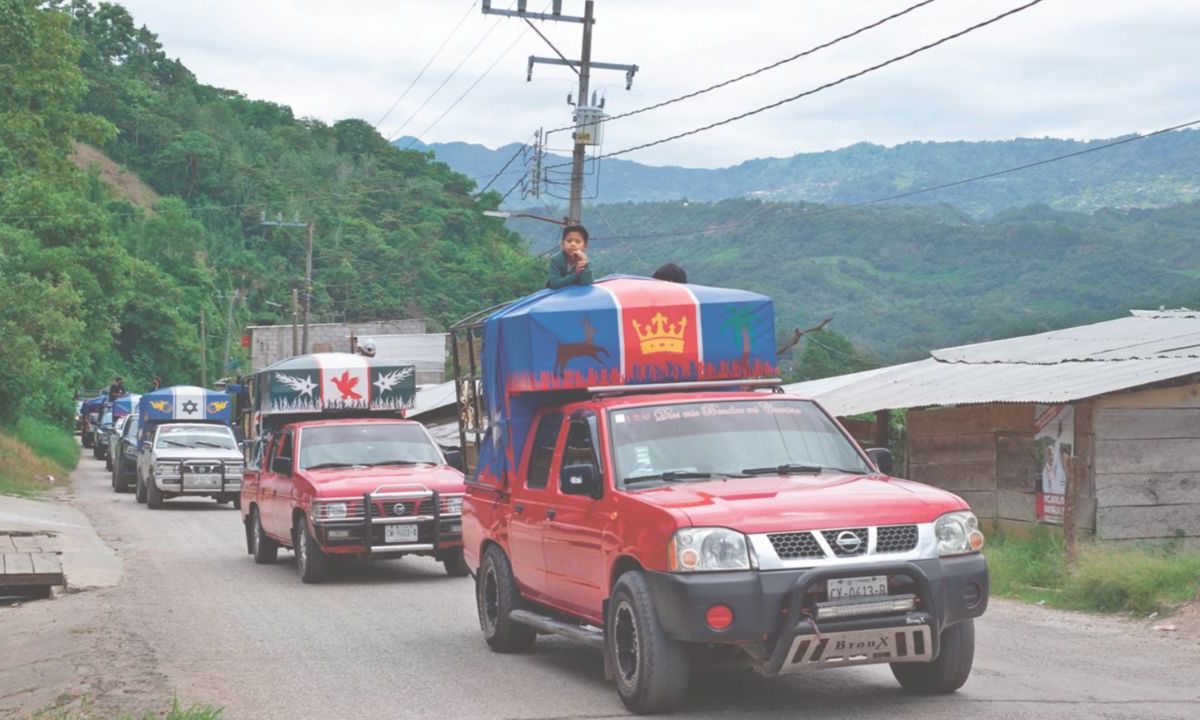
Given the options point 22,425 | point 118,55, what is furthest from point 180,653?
point 118,55

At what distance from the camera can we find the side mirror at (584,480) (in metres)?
8.95

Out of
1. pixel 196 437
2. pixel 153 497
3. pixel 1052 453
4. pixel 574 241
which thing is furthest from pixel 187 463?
pixel 574 241

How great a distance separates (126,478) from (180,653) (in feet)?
84.8

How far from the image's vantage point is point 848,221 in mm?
134750

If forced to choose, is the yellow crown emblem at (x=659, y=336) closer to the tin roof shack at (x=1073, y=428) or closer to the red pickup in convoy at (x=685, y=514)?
the red pickup in convoy at (x=685, y=514)

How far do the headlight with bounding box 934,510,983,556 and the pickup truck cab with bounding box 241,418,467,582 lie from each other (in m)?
8.82

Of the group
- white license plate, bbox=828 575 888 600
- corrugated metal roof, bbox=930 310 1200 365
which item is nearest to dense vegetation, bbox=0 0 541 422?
corrugated metal roof, bbox=930 310 1200 365

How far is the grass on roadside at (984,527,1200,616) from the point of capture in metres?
13.2

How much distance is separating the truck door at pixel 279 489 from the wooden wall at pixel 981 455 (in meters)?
8.74

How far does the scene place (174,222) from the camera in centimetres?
8369

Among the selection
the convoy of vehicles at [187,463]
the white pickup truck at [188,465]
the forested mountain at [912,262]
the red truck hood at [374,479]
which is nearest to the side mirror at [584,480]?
the red truck hood at [374,479]

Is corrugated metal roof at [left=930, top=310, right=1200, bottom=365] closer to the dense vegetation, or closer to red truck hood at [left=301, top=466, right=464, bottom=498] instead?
red truck hood at [left=301, top=466, right=464, bottom=498]

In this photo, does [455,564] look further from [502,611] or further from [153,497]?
[153,497]

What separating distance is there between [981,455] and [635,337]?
35.4ft
